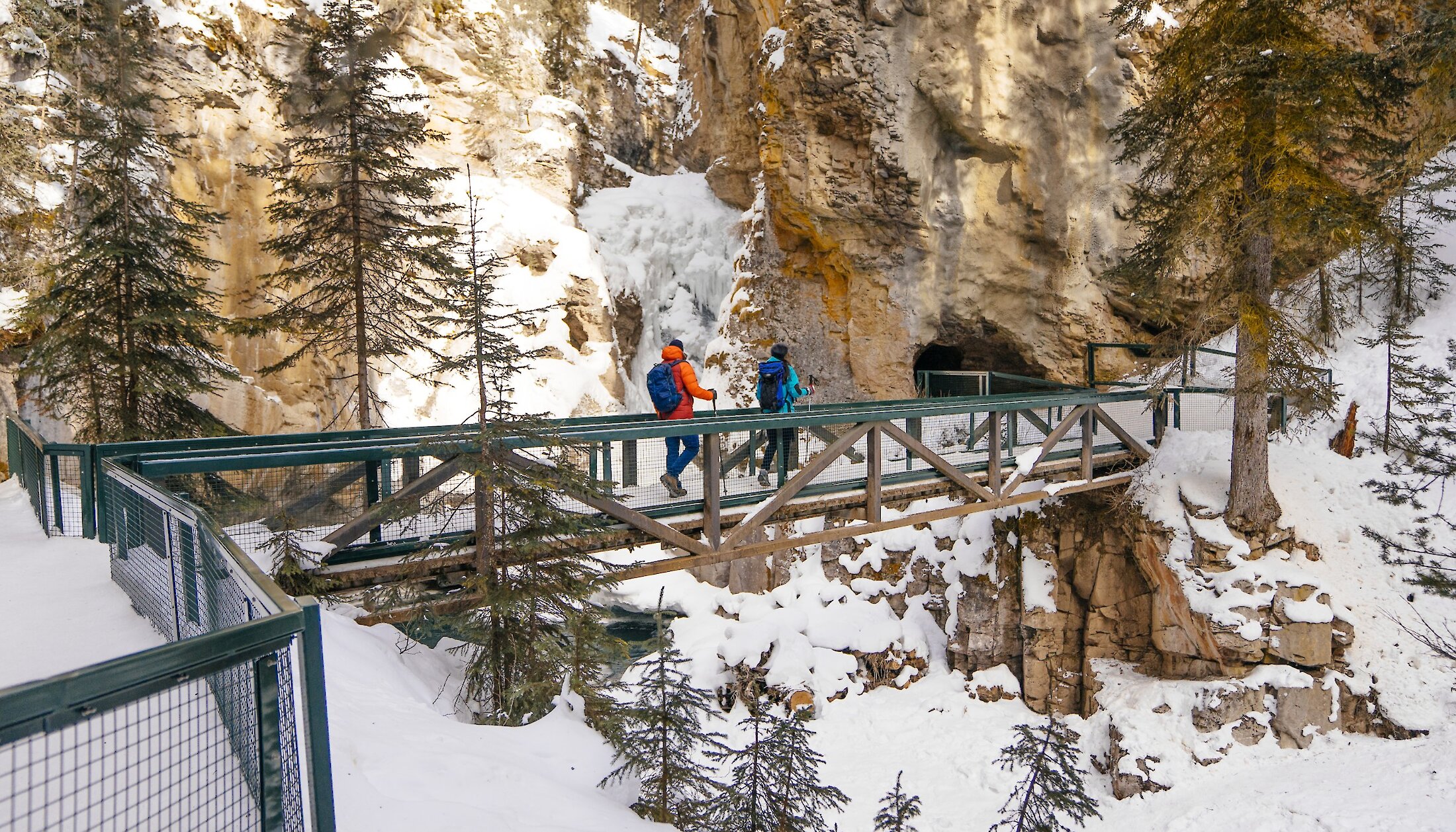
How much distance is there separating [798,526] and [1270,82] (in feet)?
33.4

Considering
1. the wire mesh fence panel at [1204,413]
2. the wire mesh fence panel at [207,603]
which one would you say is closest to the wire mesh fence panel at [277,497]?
the wire mesh fence panel at [207,603]

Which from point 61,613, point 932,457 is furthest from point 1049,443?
point 61,613

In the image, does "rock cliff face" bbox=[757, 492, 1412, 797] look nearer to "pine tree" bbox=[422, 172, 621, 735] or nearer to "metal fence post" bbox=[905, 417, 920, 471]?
"metal fence post" bbox=[905, 417, 920, 471]

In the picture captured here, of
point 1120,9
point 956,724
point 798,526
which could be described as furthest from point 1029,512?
point 1120,9

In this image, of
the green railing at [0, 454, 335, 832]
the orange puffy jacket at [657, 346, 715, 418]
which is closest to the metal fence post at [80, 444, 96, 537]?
the green railing at [0, 454, 335, 832]

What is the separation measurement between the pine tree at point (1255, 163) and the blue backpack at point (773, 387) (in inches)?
194

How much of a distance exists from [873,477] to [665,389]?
227cm

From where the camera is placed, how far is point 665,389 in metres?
7.14

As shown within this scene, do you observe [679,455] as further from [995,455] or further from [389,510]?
[995,455]

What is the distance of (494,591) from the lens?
5.12 metres

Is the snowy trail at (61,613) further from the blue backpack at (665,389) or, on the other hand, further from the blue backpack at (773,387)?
the blue backpack at (773,387)

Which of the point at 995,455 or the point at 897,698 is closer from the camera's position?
the point at 995,455

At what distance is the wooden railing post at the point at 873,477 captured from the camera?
725 centimetres

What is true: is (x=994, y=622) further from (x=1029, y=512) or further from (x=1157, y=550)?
(x=1157, y=550)
